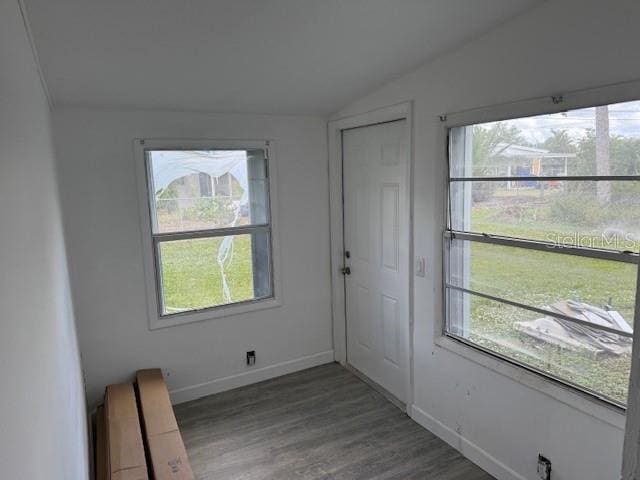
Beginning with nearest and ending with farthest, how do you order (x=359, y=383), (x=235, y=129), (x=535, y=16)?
(x=535, y=16)
(x=235, y=129)
(x=359, y=383)

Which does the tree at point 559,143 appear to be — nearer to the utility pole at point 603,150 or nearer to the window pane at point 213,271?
the utility pole at point 603,150

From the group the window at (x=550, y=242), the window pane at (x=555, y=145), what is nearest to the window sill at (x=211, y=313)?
the window at (x=550, y=242)

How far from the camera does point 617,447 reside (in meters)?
1.91

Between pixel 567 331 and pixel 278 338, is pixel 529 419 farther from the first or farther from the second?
pixel 278 338

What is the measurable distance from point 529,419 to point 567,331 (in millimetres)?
500

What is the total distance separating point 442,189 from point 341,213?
120 cm

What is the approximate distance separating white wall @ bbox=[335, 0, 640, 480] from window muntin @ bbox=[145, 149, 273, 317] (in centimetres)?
106

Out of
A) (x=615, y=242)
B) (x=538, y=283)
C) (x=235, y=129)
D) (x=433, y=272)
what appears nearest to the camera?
(x=615, y=242)

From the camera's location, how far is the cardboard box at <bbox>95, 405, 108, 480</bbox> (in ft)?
7.74

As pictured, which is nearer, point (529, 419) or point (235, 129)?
point (529, 419)

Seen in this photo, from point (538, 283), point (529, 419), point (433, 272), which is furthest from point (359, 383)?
point (538, 283)

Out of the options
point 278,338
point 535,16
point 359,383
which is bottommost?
point 359,383

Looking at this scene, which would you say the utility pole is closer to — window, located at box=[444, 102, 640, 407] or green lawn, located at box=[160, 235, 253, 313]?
window, located at box=[444, 102, 640, 407]

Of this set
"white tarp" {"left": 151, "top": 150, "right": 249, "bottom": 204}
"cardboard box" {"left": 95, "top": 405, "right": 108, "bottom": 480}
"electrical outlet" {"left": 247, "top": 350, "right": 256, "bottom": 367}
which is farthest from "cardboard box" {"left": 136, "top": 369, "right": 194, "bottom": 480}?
"white tarp" {"left": 151, "top": 150, "right": 249, "bottom": 204}
